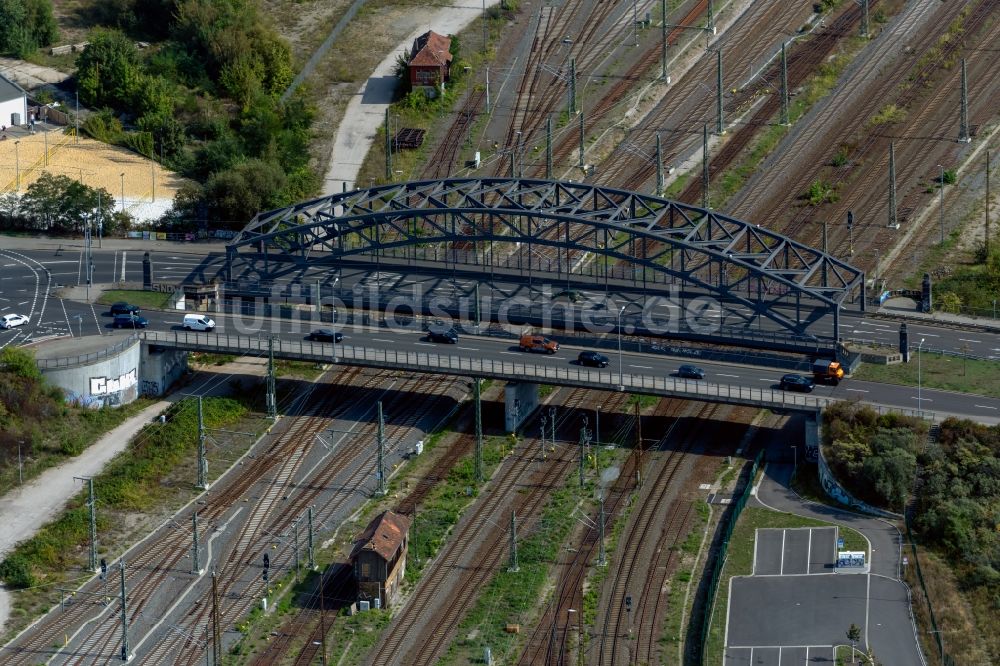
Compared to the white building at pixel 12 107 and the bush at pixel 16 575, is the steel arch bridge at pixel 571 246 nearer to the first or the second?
the white building at pixel 12 107

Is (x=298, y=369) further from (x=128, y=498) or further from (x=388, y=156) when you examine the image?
(x=388, y=156)

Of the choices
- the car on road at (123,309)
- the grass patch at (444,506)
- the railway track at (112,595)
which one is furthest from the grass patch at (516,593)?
the car on road at (123,309)

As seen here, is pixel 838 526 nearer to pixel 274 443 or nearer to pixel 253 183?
pixel 274 443

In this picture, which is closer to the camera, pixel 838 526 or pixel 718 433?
pixel 838 526

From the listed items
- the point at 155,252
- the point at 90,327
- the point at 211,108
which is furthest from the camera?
the point at 211,108

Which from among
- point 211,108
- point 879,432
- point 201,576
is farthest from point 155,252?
point 879,432

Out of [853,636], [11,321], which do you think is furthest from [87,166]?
[853,636]
